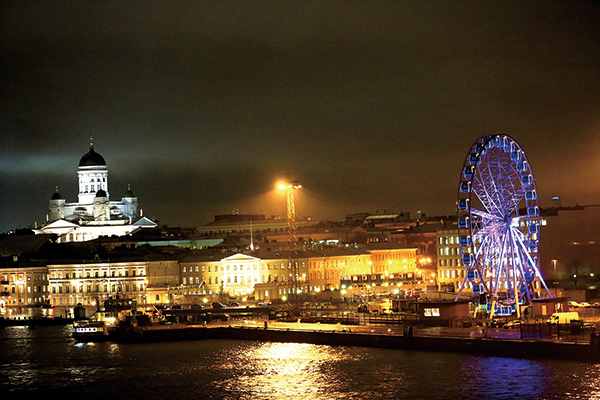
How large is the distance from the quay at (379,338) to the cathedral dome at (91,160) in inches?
2992

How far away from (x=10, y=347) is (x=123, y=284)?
3466cm

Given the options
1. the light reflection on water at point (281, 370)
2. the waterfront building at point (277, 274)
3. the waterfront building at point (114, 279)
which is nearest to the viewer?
the light reflection on water at point (281, 370)

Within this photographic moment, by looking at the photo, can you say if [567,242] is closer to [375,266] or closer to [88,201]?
[375,266]

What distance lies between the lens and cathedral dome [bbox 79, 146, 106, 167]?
472ft

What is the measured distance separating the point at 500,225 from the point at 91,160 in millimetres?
93534

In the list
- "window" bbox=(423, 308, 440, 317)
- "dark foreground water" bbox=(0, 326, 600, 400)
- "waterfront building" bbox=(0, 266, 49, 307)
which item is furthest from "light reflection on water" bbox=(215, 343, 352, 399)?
"waterfront building" bbox=(0, 266, 49, 307)

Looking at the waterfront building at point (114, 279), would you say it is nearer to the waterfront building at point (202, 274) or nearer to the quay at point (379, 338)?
the waterfront building at point (202, 274)

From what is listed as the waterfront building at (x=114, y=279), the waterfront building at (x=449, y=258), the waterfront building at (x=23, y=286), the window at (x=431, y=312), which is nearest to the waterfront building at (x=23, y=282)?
the waterfront building at (x=23, y=286)

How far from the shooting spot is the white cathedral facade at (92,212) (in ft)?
452

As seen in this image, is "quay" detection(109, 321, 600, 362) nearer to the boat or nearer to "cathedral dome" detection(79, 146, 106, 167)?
the boat

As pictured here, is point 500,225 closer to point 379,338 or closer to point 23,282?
point 379,338

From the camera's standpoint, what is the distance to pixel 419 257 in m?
106

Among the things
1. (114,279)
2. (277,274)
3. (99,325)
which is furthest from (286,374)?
(114,279)

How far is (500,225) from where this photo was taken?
57.1 metres
